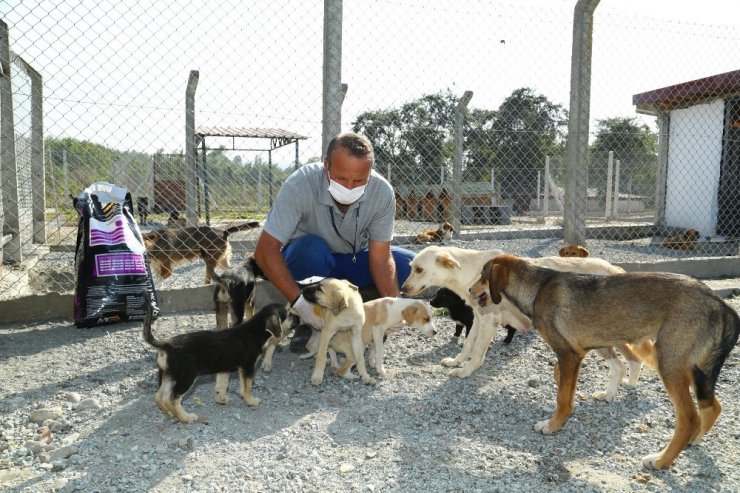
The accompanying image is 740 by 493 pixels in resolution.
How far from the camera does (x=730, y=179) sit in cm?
1266

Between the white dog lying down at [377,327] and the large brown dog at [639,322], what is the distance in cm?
78

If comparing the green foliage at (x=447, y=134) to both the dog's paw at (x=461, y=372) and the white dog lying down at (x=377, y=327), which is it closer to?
the white dog lying down at (x=377, y=327)

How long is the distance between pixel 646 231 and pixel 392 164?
5.64 metres

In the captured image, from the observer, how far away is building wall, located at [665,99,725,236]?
1241 cm

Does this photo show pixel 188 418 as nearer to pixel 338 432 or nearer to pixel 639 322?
pixel 338 432

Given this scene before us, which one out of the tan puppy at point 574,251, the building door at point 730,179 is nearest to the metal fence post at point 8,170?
the tan puppy at point 574,251

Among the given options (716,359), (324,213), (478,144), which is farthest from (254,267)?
(478,144)

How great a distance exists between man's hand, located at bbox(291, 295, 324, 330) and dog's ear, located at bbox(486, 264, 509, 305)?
1360 mm

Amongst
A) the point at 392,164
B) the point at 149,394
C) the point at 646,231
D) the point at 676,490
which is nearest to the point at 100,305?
the point at 149,394

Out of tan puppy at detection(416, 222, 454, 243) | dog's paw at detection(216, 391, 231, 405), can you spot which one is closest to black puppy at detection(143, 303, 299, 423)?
dog's paw at detection(216, 391, 231, 405)

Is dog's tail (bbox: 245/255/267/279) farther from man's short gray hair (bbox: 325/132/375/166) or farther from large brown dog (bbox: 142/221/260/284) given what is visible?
large brown dog (bbox: 142/221/260/284)

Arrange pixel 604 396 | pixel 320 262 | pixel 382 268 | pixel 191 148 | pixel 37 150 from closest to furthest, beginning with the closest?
pixel 604 396 → pixel 320 262 → pixel 382 268 → pixel 191 148 → pixel 37 150

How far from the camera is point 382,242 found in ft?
16.3

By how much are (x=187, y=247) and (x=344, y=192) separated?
3.29 meters
